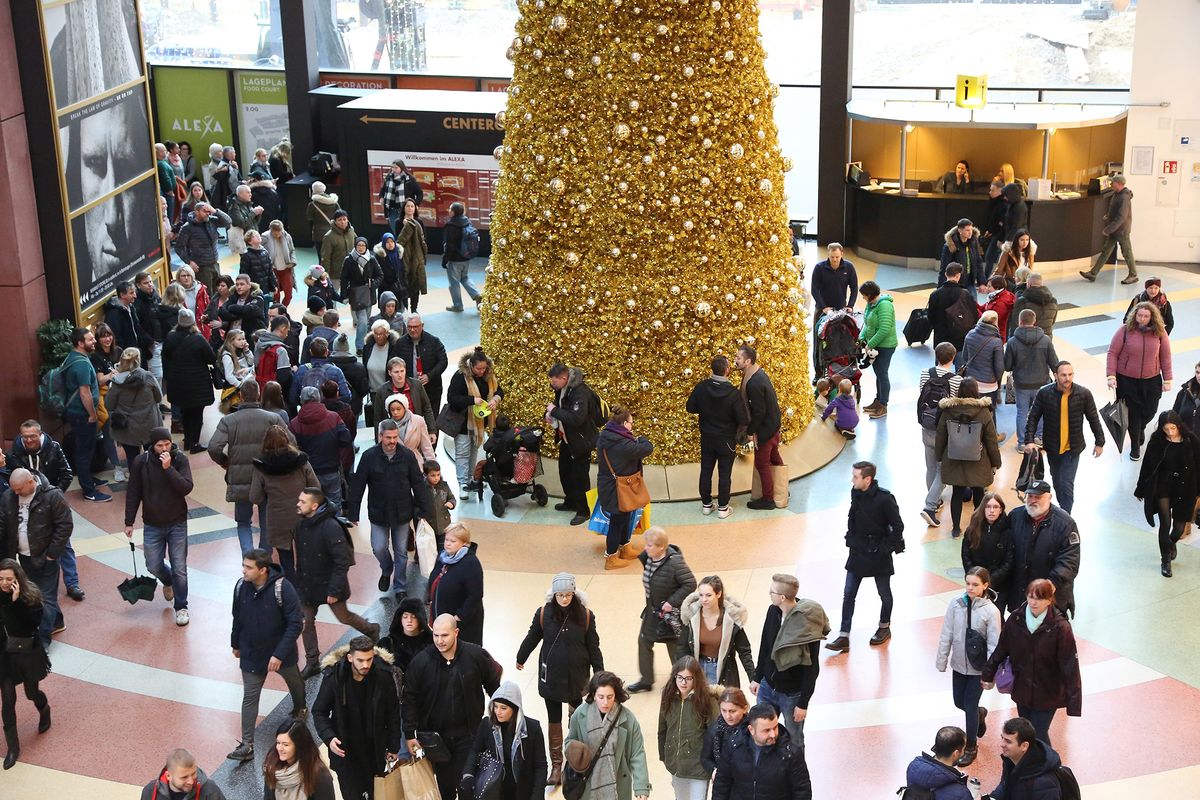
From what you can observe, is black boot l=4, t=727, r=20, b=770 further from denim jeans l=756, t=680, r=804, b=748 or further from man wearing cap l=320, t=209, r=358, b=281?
man wearing cap l=320, t=209, r=358, b=281

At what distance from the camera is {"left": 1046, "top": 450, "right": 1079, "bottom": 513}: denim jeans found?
12203 millimetres

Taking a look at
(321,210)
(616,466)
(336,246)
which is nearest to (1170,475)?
(616,466)

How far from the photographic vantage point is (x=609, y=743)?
7629 mm

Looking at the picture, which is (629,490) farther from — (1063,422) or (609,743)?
(609,743)

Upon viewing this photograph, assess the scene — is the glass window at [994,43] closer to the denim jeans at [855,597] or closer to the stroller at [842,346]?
the stroller at [842,346]

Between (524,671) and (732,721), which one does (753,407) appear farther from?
(732,721)

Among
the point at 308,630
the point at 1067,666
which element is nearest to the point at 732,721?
the point at 1067,666

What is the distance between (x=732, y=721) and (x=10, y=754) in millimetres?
4823

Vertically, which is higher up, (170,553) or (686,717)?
(686,717)

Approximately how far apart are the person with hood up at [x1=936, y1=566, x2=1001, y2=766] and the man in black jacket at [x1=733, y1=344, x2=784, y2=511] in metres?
3.93

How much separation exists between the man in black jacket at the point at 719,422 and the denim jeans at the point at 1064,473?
252 cm

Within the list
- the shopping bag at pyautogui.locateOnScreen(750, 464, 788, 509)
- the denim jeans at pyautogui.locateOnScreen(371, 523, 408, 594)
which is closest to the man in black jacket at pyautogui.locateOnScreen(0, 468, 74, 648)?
the denim jeans at pyautogui.locateOnScreen(371, 523, 408, 594)

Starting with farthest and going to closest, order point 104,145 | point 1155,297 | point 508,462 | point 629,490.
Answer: point 104,145
point 1155,297
point 508,462
point 629,490

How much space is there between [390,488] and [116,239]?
Answer: 6.91 m
